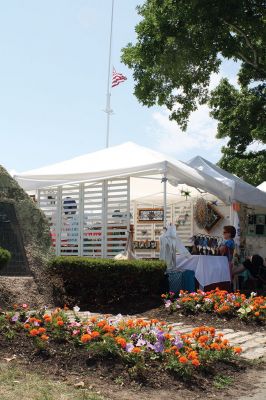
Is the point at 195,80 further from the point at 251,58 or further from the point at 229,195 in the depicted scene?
the point at 229,195

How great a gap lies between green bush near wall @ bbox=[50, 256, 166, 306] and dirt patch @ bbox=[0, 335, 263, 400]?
3.86 m

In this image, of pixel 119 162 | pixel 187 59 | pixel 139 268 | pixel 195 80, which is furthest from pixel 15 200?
pixel 195 80

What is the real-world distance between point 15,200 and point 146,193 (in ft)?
28.1

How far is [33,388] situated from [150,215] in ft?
46.4

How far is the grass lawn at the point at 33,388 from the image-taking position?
12.7ft

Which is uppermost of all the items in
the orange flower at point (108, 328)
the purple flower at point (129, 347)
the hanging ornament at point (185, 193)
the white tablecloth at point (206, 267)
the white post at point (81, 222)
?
the hanging ornament at point (185, 193)

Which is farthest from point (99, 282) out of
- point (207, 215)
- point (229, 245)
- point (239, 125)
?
point (239, 125)

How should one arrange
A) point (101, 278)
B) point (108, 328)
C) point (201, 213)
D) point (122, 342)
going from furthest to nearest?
1. point (201, 213)
2. point (101, 278)
3. point (108, 328)
4. point (122, 342)

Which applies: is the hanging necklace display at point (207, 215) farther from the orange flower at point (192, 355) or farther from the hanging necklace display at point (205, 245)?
the orange flower at point (192, 355)

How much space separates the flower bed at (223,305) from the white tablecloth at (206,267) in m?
1.88

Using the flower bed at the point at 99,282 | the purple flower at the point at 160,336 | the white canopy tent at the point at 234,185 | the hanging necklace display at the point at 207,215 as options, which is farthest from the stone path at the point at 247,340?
the hanging necklace display at the point at 207,215

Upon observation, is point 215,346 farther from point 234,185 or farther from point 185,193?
point 185,193

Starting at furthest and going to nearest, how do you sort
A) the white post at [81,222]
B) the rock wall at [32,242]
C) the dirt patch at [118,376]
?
the white post at [81,222], the rock wall at [32,242], the dirt patch at [118,376]

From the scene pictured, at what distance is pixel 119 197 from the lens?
13.7 m
